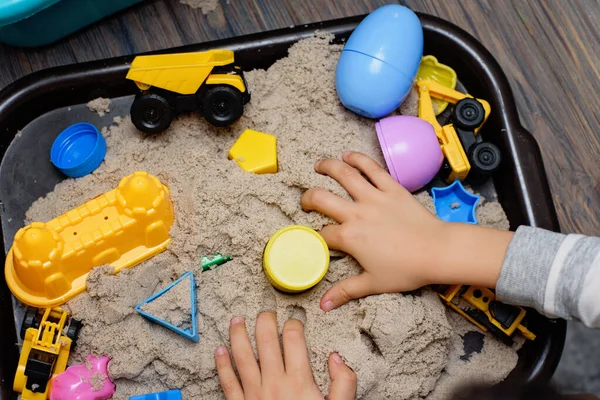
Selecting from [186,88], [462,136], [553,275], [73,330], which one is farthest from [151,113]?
[553,275]

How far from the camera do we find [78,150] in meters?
0.83

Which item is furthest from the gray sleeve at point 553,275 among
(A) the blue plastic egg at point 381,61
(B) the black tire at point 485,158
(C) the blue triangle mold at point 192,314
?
(C) the blue triangle mold at point 192,314

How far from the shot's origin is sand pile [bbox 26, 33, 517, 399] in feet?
2.32

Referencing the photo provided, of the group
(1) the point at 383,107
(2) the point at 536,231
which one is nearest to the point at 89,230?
(1) the point at 383,107

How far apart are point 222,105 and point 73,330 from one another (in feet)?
1.08

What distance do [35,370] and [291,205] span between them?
359 millimetres

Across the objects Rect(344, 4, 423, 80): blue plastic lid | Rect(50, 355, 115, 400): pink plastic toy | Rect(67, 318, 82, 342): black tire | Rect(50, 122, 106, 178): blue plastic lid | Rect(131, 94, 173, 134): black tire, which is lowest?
Rect(50, 355, 115, 400): pink plastic toy

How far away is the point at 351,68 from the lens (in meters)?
0.74

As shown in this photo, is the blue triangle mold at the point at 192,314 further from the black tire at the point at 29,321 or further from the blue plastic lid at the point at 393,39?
the blue plastic lid at the point at 393,39

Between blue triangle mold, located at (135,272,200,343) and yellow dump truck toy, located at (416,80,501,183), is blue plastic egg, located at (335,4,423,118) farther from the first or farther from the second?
blue triangle mold, located at (135,272,200,343)

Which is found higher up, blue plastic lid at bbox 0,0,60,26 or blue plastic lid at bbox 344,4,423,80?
blue plastic lid at bbox 344,4,423,80

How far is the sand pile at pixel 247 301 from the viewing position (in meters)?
0.71

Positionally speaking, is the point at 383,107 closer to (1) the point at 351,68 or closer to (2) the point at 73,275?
(1) the point at 351,68

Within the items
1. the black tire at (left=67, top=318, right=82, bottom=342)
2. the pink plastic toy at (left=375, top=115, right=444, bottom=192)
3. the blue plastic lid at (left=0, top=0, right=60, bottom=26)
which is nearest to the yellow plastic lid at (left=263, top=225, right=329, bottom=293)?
the pink plastic toy at (left=375, top=115, right=444, bottom=192)
